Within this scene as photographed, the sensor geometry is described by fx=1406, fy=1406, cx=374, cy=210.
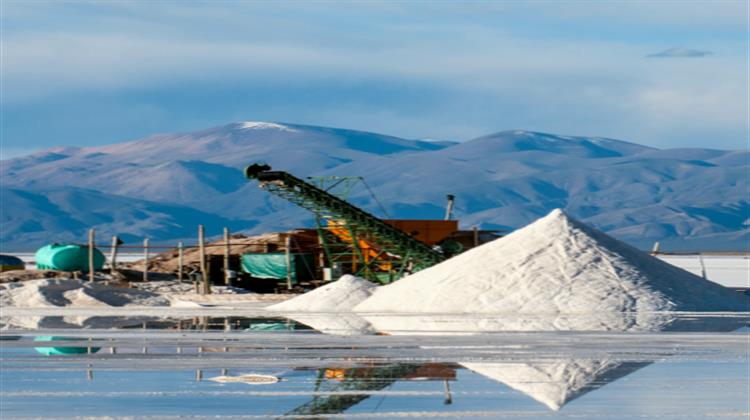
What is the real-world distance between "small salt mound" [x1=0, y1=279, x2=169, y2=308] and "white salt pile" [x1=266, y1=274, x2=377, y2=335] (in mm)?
3825

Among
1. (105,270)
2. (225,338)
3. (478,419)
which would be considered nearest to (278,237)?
(105,270)

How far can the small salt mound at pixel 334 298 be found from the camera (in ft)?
89.3

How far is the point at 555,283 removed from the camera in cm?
2511

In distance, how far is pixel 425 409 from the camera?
1162 cm

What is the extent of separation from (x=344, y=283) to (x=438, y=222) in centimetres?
907

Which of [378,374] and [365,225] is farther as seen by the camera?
[365,225]

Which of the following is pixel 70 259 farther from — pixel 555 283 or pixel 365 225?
→ pixel 555 283

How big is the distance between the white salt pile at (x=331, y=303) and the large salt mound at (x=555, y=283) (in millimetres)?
552

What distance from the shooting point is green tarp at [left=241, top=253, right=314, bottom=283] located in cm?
3831

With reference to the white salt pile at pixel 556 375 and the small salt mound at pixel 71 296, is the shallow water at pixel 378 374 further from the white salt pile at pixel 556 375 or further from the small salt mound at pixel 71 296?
the small salt mound at pixel 71 296

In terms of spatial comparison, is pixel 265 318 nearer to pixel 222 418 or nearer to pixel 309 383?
pixel 309 383

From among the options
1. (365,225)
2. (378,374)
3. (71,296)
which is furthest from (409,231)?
(378,374)

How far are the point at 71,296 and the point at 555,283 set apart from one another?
37.1 feet

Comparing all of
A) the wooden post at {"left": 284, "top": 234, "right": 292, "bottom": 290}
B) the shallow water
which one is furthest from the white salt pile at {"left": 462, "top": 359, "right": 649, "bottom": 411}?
the wooden post at {"left": 284, "top": 234, "right": 292, "bottom": 290}
